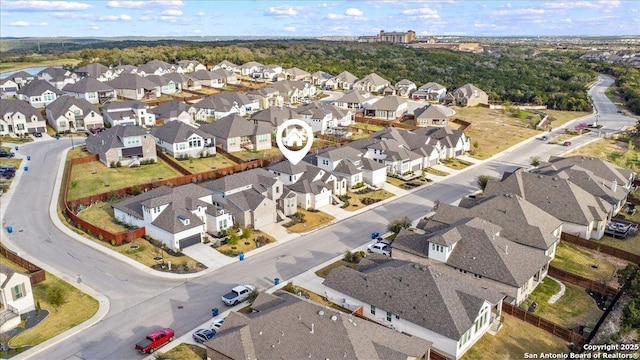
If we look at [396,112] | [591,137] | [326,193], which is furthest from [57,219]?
[591,137]

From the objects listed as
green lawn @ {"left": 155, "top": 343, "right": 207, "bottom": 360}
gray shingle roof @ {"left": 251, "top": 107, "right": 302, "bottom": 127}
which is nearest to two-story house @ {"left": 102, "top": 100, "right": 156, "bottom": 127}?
gray shingle roof @ {"left": 251, "top": 107, "right": 302, "bottom": 127}

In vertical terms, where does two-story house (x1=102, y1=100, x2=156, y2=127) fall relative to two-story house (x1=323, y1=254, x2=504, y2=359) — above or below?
above

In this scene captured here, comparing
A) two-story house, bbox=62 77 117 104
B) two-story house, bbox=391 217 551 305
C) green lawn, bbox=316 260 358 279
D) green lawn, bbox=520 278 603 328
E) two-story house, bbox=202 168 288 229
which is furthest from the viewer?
two-story house, bbox=62 77 117 104

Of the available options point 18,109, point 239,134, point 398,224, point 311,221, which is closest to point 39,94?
point 18,109

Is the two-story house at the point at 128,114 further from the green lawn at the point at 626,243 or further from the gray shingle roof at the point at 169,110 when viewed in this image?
the green lawn at the point at 626,243

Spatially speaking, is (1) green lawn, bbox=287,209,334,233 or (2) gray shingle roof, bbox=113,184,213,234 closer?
(2) gray shingle roof, bbox=113,184,213,234

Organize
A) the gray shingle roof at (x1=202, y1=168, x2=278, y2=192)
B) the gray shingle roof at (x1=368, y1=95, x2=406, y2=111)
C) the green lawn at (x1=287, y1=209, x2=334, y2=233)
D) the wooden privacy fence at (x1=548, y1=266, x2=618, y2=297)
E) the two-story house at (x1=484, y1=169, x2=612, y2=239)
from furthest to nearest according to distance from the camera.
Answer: the gray shingle roof at (x1=368, y1=95, x2=406, y2=111) → the gray shingle roof at (x1=202, y1=168, x2=278, y2=192) → the green lawn at (x1=287, y1=209, x2=334, y2=233) → the two-story house at (x1=484, y1=169, x2=612, y2=239) → the wooden privacy fence at (x1=548, y1=266, x2=618, y2=297)

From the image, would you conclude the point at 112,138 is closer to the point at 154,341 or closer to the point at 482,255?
the point at 154,341

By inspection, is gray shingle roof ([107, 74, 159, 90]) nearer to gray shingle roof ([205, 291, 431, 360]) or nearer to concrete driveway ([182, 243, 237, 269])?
concrete driveway ([182, 243, 237, 269])
